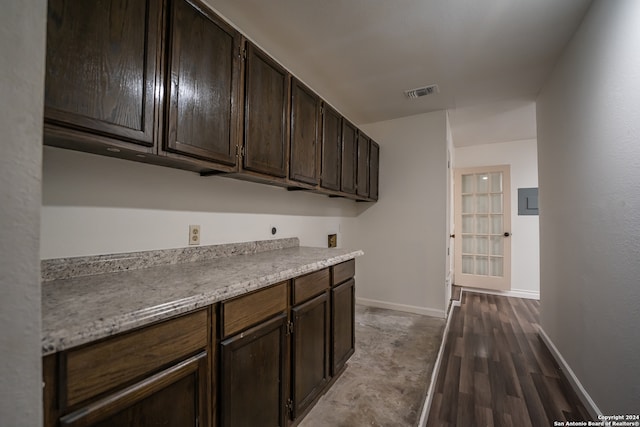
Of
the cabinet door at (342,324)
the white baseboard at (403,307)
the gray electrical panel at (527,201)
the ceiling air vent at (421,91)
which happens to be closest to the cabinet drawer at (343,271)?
the cabinet door at (342,324)

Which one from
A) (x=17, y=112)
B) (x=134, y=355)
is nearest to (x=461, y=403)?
(x=134, y=355)

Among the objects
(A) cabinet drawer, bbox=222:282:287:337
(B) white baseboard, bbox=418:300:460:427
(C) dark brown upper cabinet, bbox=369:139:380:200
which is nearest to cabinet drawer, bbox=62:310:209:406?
(A) cabinet drawer, bbox=222:282:287:337

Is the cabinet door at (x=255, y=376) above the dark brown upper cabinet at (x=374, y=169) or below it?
below

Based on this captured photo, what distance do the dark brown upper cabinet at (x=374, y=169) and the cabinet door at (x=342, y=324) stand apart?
169 centimetres

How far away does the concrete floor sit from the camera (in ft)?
5.44

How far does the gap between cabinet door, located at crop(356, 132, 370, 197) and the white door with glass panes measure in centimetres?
268

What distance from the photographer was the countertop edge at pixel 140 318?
62cm

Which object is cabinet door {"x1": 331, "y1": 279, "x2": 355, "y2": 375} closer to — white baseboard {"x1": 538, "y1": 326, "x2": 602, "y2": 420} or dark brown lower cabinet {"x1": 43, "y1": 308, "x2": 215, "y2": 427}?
dark brown lower cabinet {"x1": 43, "y1": 308, "x2": 215, "y2": 427}

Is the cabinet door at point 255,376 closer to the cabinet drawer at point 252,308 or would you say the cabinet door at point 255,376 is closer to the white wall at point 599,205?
the cabinet drawer at point 252,308

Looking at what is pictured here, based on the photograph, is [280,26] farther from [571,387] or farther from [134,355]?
[571,387]

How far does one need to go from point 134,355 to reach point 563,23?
3154mm

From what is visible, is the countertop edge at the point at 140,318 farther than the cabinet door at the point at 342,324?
No

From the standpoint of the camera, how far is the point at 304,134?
7.00ft

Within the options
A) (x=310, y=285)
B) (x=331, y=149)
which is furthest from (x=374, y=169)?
(x=310, y=285)
